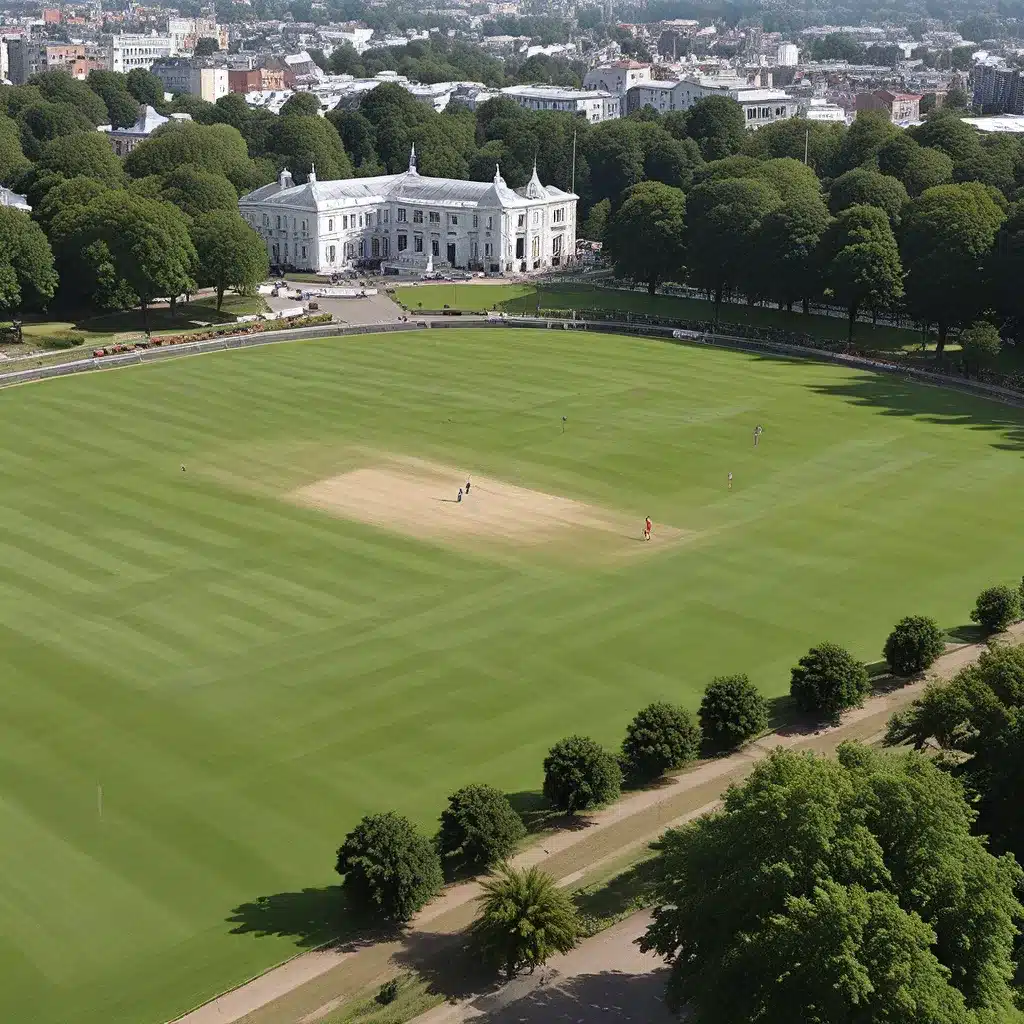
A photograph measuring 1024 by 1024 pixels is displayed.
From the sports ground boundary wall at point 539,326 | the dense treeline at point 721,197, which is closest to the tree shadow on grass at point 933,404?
the sports ground boundary wall at point 539,326

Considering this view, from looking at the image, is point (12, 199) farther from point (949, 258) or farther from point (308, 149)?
point (949, 258)

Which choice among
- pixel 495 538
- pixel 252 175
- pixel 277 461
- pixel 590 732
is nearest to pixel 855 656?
pixel 590 732

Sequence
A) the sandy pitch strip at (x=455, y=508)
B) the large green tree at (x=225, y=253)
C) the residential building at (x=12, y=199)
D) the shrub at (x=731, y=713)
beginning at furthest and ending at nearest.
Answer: the residential building at (x=12, y=199)
the large green tree at (x=225, y=253)
the sandy pitch strip at (x=455, y=508)
the shrub at (x=731, y=713)

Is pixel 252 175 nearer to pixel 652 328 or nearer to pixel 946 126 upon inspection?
pixel 652 328

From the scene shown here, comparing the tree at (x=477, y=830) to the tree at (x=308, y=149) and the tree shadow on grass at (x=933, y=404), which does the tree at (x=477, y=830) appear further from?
the tree at (x=308, y=149)

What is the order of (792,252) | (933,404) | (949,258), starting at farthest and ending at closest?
1. (792,252)
2. (949,258)
3. (933,404)

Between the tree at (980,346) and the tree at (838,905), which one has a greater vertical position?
the tree at (838,905)

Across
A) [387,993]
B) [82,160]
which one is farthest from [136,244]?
[387,993]
